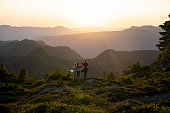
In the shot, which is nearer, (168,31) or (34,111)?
(34,111)

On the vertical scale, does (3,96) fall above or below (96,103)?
below

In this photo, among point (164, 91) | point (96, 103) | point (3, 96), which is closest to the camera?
point (96, 103)

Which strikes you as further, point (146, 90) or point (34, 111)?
point (146, 90)

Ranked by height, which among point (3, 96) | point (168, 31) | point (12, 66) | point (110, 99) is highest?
point (168, 31)

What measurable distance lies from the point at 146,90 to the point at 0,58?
16972cm

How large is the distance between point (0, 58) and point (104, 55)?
114495 mm

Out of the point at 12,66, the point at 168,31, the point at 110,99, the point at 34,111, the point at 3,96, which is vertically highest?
the point at 168,31

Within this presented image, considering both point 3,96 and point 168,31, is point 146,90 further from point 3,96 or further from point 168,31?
point 168,31

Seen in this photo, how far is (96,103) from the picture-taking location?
1105cm

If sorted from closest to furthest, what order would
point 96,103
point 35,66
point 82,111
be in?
point 82,111, point 96,103, point 35,66

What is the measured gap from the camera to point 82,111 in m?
7.31

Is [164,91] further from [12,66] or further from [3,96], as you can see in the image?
[12,66]

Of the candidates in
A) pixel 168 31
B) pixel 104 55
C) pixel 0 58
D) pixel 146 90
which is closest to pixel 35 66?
pixel 0 58

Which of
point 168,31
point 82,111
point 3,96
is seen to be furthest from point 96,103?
point 168,31
